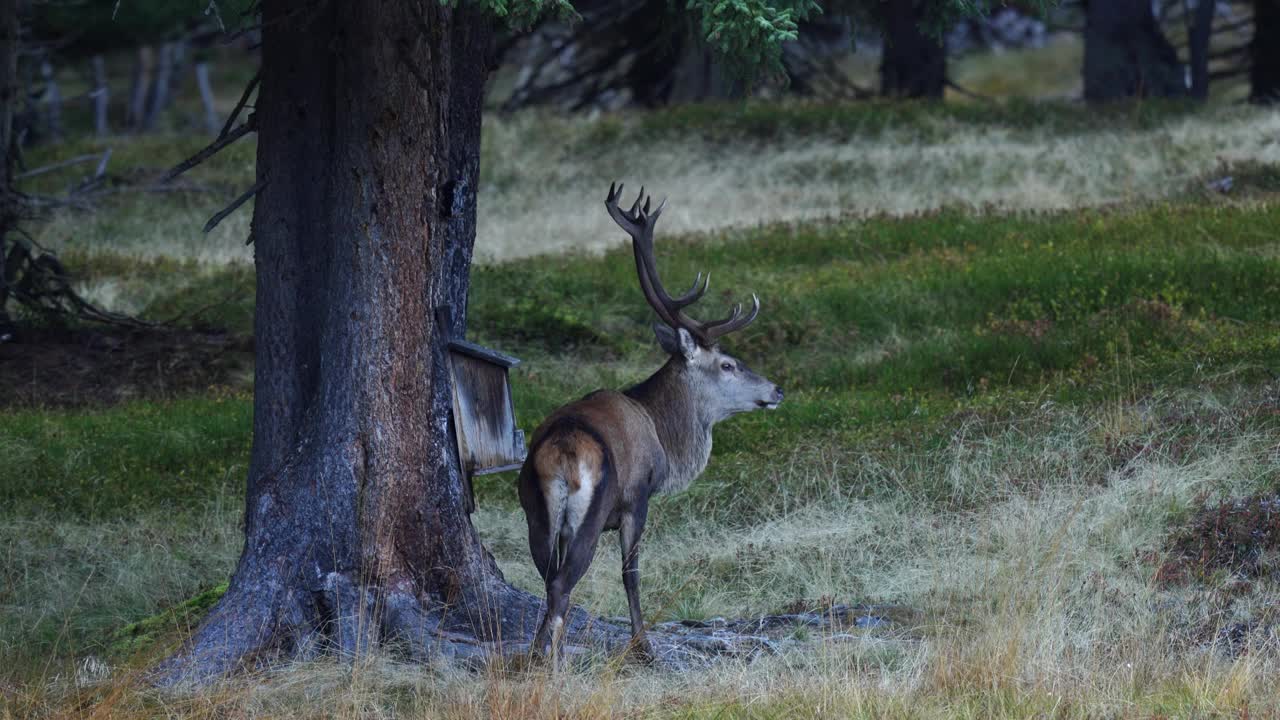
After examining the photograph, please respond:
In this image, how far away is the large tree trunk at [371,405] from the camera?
8.30m

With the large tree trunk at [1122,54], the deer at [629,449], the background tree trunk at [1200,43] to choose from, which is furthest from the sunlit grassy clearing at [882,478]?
the background tree trunk at [1200,43]

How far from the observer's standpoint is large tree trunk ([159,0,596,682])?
8.30m

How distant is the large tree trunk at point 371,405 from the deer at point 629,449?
632 millimetres

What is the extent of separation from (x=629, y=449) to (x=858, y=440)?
14.6ft

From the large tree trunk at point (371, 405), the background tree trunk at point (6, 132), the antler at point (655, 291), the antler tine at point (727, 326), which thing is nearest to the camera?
the large tree trunk at point (371, 405)

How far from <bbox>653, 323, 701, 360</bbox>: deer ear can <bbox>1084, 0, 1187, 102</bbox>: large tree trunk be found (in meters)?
20.8

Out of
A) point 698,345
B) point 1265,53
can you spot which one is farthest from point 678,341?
point 1265,53

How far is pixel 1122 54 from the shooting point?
28109mm

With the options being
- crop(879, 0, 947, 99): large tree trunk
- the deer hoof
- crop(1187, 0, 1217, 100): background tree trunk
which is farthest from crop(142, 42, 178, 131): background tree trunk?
the deer hoof

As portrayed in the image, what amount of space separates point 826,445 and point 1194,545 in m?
3.61

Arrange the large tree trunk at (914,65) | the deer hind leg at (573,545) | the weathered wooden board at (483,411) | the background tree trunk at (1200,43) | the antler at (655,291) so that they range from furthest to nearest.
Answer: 1. the large tree trunk at (914,65)
2. the background tree trunk at (1200,43)
3. the antler at (655,291)
4. the weathered wooden board at (483,411)
5. the deer hind leg at (573,545)

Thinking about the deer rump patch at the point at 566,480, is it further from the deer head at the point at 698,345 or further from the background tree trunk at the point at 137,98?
the background tree trunk at the point at 137,98

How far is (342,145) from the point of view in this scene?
332 inches

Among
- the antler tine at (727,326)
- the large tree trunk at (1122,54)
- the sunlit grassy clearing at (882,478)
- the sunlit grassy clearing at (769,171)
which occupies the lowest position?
the sunlit grassy clearing at (882,478)
